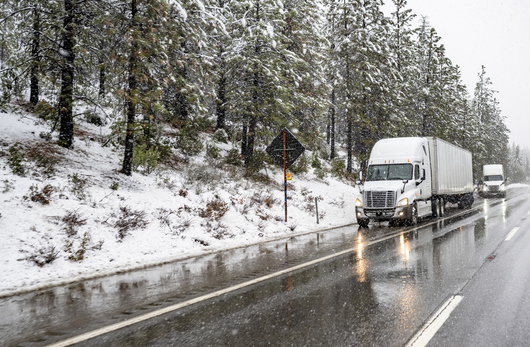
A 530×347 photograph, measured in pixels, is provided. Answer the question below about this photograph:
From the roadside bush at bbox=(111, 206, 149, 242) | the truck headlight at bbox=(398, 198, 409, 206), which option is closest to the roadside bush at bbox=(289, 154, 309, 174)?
the truck headlight at bbox=(398, 198, 409, 206)

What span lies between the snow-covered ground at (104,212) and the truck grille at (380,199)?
2.16 m

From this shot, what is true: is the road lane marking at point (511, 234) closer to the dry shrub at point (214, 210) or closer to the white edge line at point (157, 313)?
the white edge line at point (157, 313)

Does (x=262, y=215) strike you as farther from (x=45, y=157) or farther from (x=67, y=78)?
(x=67, y=78)

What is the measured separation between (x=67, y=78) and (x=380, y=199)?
12095 mm

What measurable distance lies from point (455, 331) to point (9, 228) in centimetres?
849

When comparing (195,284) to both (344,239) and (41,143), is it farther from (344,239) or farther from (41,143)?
(41,143)

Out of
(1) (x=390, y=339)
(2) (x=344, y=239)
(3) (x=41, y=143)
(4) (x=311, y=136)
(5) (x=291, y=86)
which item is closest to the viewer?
(1) (x=390, y=339)

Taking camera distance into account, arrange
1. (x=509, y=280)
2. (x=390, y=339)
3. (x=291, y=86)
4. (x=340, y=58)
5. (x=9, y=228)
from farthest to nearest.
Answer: (x=340, y=58), (x=291, y=86), (x=9, y=228), (x=509, y=280), (x=390, y=339)

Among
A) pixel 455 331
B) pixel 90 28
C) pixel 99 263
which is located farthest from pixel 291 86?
pixel 455 331

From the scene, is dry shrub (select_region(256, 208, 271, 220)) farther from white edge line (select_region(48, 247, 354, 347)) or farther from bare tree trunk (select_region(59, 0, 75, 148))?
bare tree trunk (select_region(59, 0, 75, 148))

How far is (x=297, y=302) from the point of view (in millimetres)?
5168

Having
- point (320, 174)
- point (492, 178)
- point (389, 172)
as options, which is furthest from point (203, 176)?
point (492, 178)

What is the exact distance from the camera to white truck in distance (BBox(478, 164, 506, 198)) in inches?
1464

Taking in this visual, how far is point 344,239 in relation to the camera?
38.6 feet
